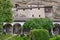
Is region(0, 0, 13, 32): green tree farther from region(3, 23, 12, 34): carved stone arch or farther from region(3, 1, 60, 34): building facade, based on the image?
region(3, 1, 60, 34): building facade

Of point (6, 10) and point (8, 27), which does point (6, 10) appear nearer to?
point (6, 10)

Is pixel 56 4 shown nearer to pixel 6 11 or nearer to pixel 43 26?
pixel 43 26

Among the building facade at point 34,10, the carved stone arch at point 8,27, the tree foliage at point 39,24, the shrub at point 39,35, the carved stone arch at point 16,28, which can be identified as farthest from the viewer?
the building facade at point 34,10

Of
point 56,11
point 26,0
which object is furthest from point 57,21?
point 26,0

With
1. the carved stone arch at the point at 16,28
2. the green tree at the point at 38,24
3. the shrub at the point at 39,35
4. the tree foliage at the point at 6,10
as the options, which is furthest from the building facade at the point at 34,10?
the shrub at the point at 39,35

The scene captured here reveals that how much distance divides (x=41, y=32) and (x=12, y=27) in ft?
70.9

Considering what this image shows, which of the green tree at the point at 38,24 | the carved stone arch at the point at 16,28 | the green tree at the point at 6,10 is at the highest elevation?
the green tree at the point at 6,10

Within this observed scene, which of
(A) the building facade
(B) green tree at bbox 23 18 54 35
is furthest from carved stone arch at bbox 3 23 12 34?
(B) green tree at bbox 23 18 54 35

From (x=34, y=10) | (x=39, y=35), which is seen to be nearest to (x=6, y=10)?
(x=39, y=35)

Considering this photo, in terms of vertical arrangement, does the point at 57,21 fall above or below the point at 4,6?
below

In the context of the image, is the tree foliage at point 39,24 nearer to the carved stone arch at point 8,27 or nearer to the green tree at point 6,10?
the carved stone arch at point 8,27

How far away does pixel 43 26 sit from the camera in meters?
32.7

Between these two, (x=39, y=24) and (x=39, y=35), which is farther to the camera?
(x=39, y=24)

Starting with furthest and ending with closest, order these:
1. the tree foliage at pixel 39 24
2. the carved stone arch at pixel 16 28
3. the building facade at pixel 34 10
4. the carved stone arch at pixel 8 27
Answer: the building facade at pixel 34 10 → the carved stone arch at pixel 16 28 → the carved stone arch at pixel 8 27 → the tree foliage at pixel 39 24
